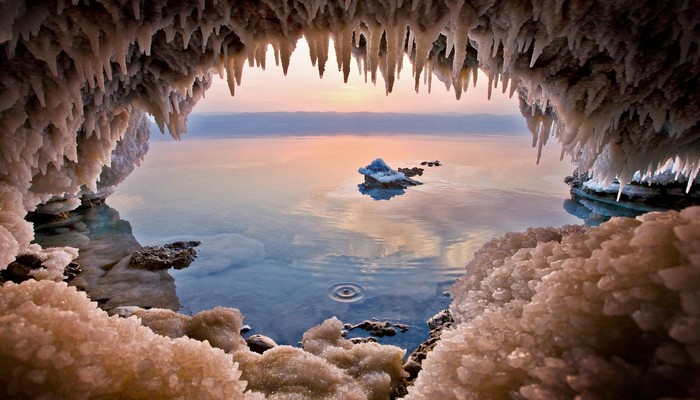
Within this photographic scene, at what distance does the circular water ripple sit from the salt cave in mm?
4203

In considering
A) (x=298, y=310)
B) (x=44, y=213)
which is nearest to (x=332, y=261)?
(x=298, y=310)

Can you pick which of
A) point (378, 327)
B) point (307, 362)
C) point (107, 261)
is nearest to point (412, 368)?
point (307, 362)

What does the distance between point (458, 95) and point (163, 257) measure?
1181cm

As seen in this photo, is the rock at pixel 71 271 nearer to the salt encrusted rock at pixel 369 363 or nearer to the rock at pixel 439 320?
the salt encrusted rock at pixel 369 363

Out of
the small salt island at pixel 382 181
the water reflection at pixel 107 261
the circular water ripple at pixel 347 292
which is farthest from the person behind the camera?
the small salt island at pixel 382 181

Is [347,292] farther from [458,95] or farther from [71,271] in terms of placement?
[71,271]

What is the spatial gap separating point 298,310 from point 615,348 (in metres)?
9.38

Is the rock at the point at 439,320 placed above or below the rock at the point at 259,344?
below

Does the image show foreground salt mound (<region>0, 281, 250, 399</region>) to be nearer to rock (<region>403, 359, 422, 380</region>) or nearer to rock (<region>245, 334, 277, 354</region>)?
rock (<region>403, 359, 422, 380</region>)

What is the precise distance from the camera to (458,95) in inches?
226

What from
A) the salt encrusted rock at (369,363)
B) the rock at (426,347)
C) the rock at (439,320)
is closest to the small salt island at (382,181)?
the rock at (439,320)

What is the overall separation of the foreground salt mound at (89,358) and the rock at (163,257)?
35.2 feet

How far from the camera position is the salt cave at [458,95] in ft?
4.45

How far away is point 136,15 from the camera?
338 centimetres
